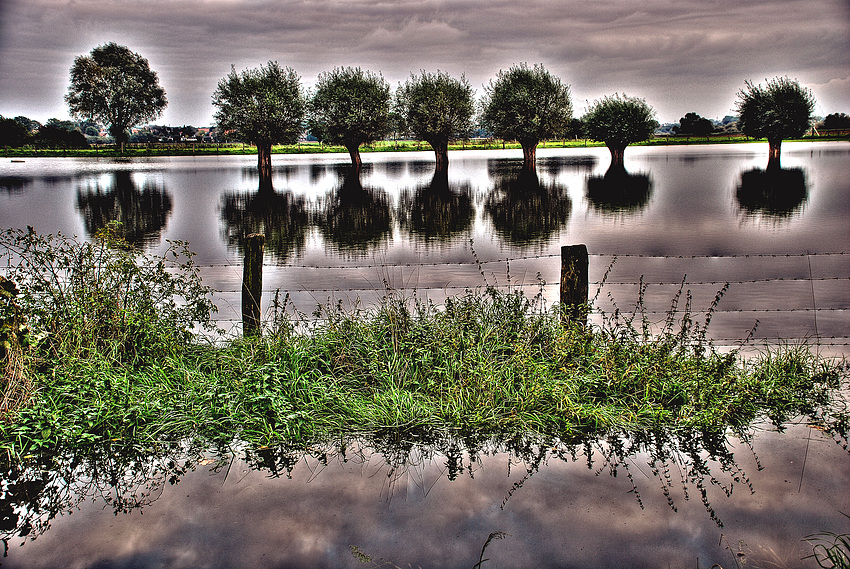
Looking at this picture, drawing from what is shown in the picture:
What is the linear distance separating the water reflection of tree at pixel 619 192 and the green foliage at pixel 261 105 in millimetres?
30497

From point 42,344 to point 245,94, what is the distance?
60.9m

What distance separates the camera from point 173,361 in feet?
24.4

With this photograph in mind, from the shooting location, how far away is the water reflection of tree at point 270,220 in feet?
86.3

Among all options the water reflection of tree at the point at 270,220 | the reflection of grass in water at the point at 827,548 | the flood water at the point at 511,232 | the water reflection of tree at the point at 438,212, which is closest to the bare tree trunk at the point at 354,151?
the flood water at the point at 511,232

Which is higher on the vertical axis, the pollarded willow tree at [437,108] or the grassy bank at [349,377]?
the pollarded willow tree at [437,108]

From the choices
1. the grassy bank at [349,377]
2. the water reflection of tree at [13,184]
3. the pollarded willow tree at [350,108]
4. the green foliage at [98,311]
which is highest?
the pollarded willow tree at [350,108]

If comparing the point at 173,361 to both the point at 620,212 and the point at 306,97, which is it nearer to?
the point at 620,212

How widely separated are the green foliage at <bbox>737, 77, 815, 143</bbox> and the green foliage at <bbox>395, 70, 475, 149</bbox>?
3599cm

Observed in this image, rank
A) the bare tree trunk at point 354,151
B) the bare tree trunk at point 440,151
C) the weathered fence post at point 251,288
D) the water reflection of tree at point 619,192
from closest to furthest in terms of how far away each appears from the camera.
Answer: the weathered fence post at point 251,288 < the water reflection of tree at point 619,192 < the bare tree trunk at point 440,151 < the bare tree trunk at point 354,151

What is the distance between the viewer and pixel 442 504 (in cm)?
548

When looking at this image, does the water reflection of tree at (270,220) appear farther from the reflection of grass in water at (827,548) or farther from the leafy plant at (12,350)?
the reflection of grass in water at (827,548)

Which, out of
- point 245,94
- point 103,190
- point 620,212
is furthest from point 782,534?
point 245,94

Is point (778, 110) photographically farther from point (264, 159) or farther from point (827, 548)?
point (827, 548)

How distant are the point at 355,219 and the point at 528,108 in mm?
37127
